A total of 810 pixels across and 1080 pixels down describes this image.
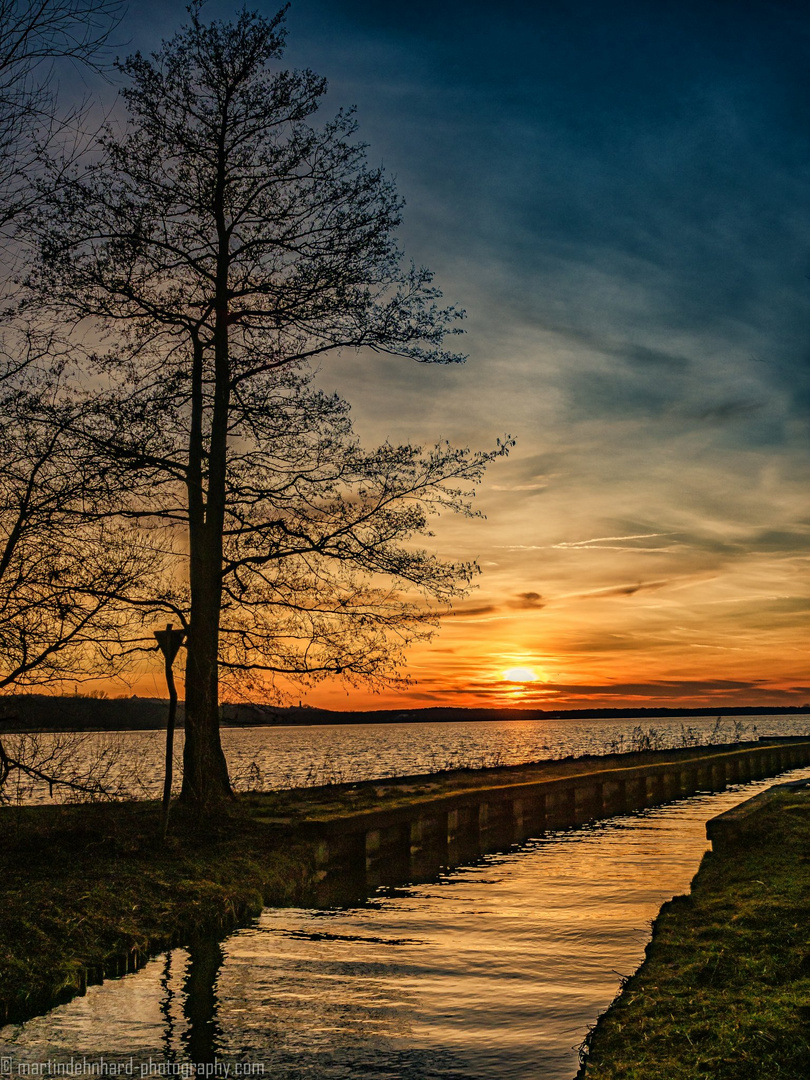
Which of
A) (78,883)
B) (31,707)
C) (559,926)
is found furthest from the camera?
(559,926)

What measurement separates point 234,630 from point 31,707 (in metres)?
5.03

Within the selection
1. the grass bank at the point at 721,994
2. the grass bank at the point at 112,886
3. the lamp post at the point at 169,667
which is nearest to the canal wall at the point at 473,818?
the grass bank at the point at 112,886

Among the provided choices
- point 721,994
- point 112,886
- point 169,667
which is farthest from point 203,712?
point 721,994

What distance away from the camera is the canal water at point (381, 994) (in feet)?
20.7

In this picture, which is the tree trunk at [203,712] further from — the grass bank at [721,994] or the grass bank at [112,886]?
the grass bank at [721,994]

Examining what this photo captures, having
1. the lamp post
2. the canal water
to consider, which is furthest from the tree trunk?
the canal water

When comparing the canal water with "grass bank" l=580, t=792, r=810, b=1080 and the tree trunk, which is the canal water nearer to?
"grass bank" l=580, t=792, r=810, b=1080

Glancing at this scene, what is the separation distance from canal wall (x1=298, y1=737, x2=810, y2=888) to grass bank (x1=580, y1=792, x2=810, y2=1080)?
5.67 metres

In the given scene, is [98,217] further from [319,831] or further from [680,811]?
[680,811]

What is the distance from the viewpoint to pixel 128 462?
1394 cm

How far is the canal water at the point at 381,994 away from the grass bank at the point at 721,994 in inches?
21.8

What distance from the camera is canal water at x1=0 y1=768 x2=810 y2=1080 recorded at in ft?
20.7

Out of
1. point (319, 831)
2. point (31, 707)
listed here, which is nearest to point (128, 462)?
point (31, 707)

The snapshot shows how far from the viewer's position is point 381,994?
7.94m
